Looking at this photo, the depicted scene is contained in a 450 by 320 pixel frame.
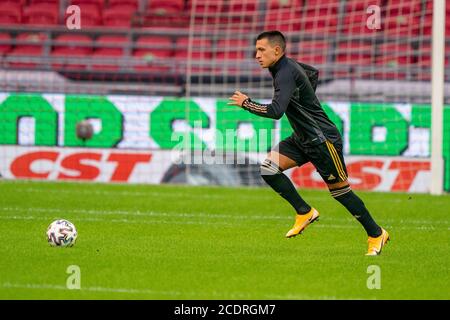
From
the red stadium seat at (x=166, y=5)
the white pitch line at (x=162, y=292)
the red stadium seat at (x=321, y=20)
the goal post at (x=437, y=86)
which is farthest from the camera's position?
the red stadium seat at (x=166, y=5)

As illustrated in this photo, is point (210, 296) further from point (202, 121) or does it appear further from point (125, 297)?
point (202, 121)

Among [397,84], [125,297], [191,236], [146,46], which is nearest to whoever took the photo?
[125,297]

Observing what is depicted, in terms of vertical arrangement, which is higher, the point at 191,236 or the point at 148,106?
the point at 148,106

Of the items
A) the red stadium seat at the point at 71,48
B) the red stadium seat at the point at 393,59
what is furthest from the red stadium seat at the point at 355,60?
the red stadium seat at the point at 71,48

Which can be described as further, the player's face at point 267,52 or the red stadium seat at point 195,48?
the red stadium seat at point 195,48

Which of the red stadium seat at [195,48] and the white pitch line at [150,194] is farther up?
the red stadium seat at [195,48]

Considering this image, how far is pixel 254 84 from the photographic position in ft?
62.1

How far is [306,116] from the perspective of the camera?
9.62m

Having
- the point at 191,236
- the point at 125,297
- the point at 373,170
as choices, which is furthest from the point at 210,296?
the point at 373,170

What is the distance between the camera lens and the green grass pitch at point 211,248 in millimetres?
7758

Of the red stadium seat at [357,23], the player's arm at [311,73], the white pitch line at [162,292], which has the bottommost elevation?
the white pitch line at [162,292]

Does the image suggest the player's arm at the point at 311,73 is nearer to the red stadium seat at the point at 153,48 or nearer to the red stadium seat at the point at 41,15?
the red stadium seat at the point at 153,48

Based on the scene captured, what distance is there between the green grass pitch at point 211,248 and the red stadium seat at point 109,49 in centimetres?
505

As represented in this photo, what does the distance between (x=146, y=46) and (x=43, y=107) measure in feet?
11.6
